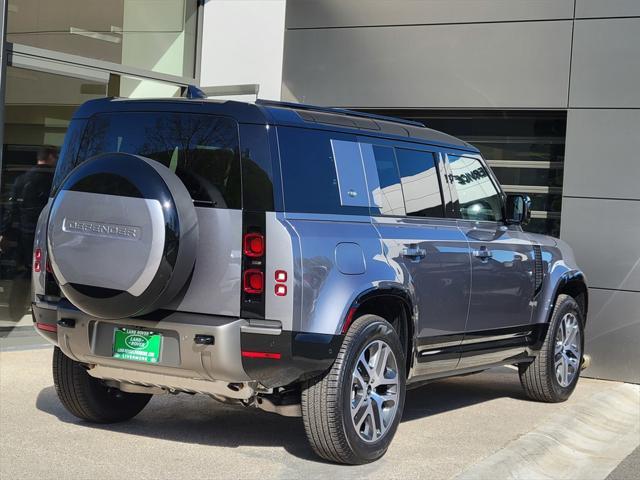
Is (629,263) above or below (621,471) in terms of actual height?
above

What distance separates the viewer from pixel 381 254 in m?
5.83

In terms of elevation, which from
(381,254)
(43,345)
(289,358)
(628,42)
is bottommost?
(43,345)

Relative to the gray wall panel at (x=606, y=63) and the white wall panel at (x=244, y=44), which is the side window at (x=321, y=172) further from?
the white wall panel at (x=244, y=44)

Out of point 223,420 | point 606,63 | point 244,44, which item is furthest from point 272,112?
point 244,44

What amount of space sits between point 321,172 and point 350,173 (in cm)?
28

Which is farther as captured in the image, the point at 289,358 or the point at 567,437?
the point at 567,437

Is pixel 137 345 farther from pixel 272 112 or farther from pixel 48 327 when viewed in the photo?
pixel 272 112

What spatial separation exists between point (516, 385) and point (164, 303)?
480cm

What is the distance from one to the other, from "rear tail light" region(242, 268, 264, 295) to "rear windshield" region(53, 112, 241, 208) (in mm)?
374

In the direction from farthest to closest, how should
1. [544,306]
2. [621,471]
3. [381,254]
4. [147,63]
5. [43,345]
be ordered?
[147,63] → [43,345] → [544,306] → [621,471] → [381,254]

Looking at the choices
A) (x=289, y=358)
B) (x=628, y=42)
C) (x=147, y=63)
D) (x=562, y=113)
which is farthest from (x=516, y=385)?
(x=147, y=63)

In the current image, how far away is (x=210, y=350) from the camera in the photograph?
17.0ft

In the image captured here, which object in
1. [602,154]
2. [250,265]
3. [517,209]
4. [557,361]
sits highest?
[602,154]

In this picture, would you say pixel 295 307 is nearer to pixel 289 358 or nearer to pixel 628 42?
pixel 289 358
